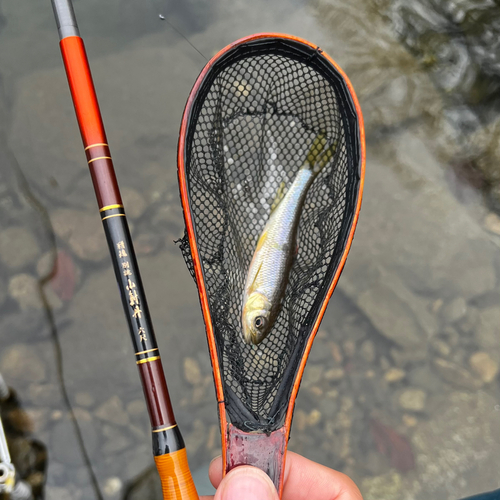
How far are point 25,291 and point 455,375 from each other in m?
2.55

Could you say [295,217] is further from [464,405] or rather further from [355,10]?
[355,10]

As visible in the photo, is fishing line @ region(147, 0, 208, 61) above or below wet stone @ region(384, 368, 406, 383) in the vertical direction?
above

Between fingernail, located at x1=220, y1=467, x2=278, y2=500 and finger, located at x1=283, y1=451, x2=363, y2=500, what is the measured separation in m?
0.51

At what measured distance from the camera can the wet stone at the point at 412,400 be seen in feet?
8.27

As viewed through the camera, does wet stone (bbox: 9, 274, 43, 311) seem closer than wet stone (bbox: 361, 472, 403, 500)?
Yes

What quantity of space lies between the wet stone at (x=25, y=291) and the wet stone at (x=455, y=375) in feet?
7.73

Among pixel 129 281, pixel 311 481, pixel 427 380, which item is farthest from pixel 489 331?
pixel 129 281

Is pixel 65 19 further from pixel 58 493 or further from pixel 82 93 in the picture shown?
pixel 58 493

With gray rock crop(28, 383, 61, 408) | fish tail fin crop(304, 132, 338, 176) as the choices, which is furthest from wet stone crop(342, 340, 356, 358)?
gray rock crop(28, 383, 61, 408)

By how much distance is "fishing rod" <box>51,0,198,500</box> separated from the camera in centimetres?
146

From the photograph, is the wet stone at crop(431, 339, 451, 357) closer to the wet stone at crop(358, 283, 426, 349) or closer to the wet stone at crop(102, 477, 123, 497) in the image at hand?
the wet stone at crop(358, 283, 426, 349)

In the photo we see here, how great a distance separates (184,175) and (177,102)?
1338 millimetres

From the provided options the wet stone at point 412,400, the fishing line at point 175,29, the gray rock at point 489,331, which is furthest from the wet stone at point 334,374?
the fishing line at point 175,29

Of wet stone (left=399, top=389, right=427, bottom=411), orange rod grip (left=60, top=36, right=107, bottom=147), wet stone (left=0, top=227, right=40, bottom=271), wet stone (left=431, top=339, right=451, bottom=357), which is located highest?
orange rod grip (left=60, top=36, right=107, bottom=147)
